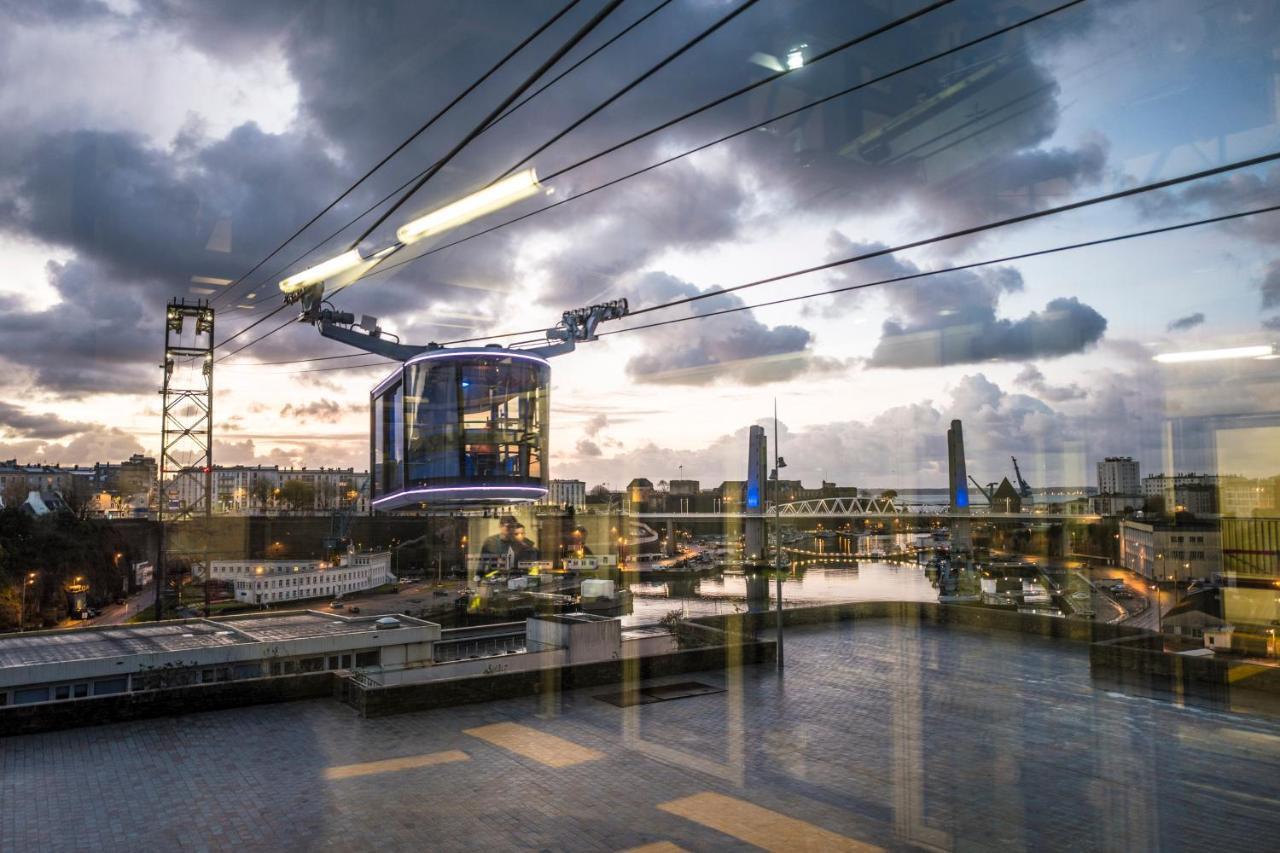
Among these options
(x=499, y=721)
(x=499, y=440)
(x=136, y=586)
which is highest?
(x=499, y=440)

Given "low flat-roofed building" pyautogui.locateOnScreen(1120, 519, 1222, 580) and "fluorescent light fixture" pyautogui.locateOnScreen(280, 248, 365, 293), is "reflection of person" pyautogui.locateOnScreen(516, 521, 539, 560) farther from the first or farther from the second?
"fluorescent light fixture" pyautogui.locateOnScreen(280, 248, 365, 293)

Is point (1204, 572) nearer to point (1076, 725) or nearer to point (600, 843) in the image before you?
point (1076, 725)

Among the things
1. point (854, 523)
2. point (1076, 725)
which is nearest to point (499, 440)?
point (1076, 725)

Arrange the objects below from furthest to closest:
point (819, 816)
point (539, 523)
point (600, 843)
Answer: point (539, 523)
point (819, 816)
point (600, 843)

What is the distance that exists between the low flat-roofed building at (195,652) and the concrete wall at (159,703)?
936mm

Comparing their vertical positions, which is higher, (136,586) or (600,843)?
(600,843)

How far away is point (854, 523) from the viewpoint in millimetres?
78312

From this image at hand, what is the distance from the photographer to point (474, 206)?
17.3 feet

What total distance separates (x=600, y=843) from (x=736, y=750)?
2.36 meters

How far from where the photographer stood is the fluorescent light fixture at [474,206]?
16.0ft

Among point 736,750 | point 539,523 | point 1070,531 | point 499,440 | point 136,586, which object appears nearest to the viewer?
point 736,750

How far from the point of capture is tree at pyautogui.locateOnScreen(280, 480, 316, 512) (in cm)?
4777

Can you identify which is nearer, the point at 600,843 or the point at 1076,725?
the point at 600,843

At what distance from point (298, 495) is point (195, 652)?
40.4 metres
